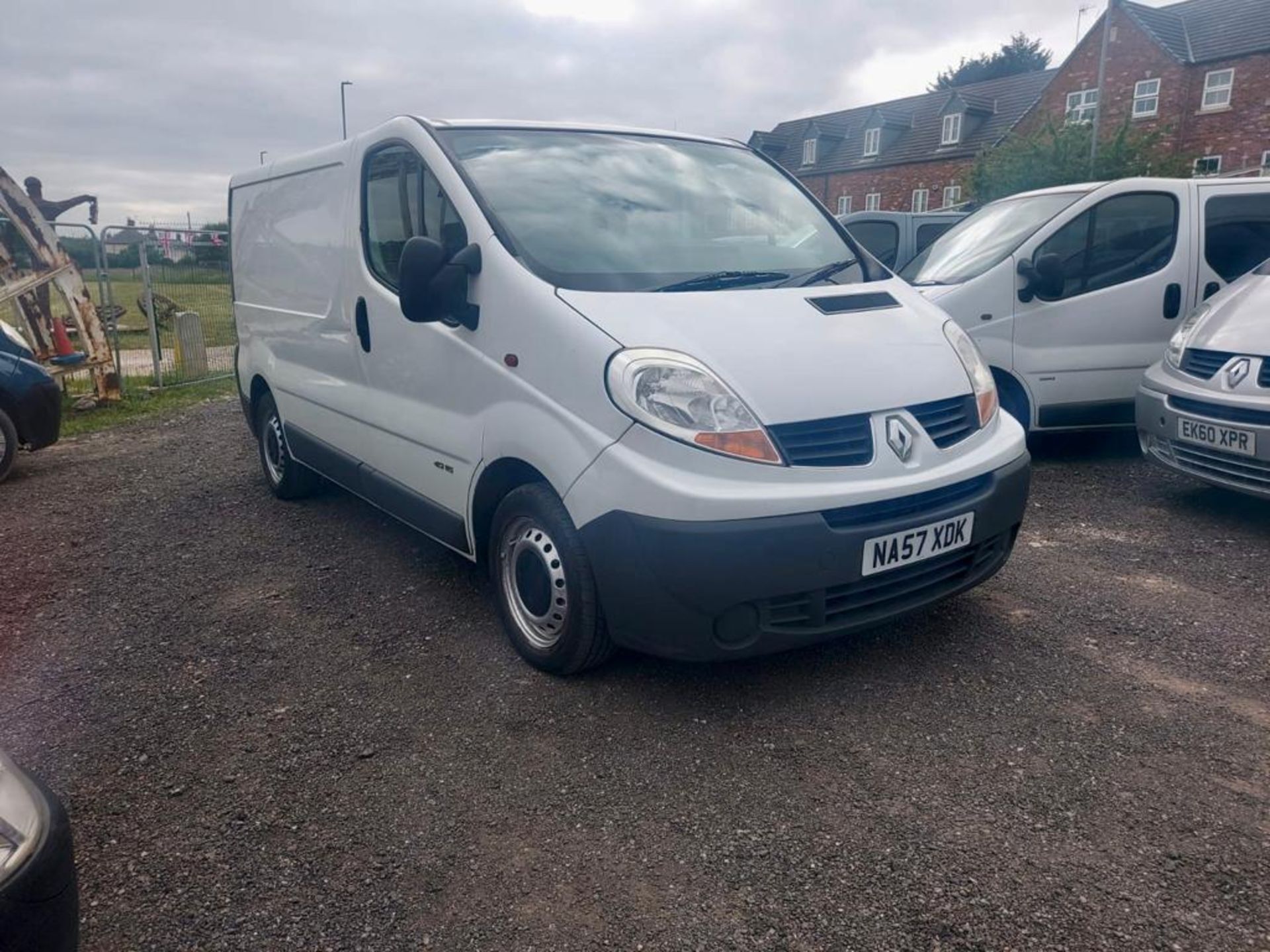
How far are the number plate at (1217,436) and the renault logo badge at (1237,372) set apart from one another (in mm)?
216

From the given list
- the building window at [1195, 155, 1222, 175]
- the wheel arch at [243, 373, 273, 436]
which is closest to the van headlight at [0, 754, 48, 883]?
the wheel arch at [243, 373, 273, 436]

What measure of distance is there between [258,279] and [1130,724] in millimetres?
5160

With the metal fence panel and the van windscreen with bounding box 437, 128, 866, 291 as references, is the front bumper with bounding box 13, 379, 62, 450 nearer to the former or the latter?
the metal fence panel

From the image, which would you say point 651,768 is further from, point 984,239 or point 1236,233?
point 1236,233

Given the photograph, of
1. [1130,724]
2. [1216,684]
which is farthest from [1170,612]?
[1130,724]

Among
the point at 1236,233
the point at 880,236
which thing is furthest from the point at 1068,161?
the point at 1236,233

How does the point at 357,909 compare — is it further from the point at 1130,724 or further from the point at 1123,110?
the point at 1123,110

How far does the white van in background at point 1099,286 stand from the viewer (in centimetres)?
617

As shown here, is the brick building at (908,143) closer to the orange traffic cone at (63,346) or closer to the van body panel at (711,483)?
the orange traffic cone at (63,346)

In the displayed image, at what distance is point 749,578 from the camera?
2.84 m

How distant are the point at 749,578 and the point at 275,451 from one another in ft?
13.6

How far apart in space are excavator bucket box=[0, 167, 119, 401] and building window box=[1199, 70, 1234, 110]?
3471 cm

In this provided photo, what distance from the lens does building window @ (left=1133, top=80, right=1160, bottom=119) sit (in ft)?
108

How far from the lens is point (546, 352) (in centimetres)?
317
